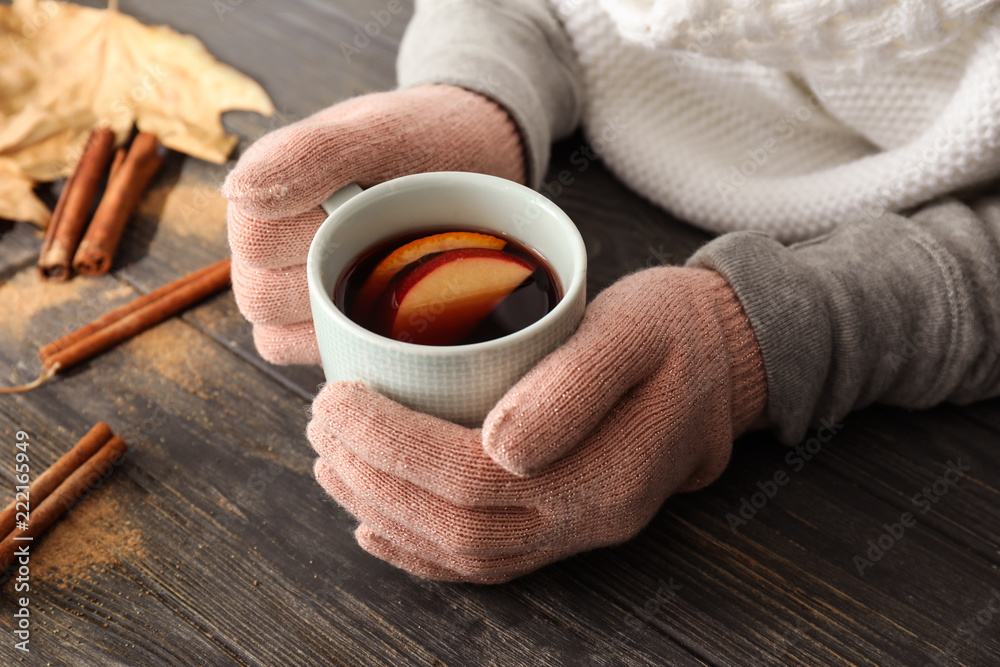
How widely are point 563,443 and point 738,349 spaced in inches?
7.2

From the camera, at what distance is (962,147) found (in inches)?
25.5

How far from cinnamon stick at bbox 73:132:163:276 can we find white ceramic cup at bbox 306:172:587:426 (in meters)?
0.37

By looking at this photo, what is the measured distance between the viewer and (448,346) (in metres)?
0.45

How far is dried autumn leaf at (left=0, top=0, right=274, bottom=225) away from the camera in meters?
0.90

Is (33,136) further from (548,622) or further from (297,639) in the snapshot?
(548,622)

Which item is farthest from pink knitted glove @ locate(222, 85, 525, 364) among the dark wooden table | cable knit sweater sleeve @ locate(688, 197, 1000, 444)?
cable knit sweater sleeve @ locate(688, 197, 1000, 444)

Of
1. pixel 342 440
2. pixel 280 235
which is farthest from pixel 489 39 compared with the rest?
pixel 342 440

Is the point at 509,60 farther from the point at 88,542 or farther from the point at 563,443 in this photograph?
the point at 88,542

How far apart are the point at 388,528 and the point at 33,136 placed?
2.22 ft

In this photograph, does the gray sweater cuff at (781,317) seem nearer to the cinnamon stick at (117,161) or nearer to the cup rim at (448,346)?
the cup rim at (448,346)

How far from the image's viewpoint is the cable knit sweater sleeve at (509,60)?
73 cm

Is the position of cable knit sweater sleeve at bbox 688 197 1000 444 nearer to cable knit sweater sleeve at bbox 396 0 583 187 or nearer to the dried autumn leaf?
cable knit sweater sleeve at bbox 396 0 583 187

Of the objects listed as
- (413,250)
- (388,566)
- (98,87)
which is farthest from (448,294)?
(98,87)

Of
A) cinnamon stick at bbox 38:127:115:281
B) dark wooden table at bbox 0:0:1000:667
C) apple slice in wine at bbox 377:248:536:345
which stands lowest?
cinnamon stick at bbox 38:127:115:281
